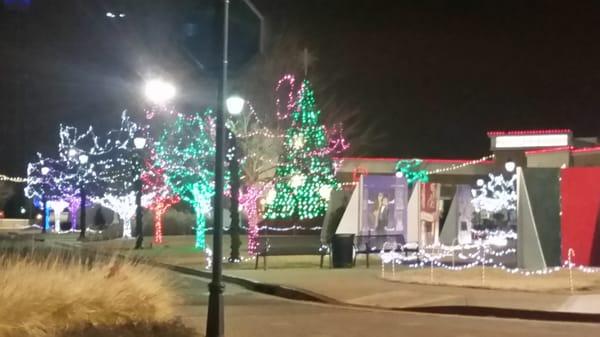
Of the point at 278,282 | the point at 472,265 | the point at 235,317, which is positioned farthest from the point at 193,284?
the point at 472,265

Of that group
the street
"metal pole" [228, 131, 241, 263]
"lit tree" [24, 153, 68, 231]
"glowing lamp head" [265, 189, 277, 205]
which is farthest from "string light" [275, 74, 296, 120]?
"lit tree" [24, 153, 68, 231]

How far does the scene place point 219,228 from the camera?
11.4 metres

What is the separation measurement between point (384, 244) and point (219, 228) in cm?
1951

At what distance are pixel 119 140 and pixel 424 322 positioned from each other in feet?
147

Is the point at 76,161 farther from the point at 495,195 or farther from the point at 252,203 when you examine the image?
the point at 495,195

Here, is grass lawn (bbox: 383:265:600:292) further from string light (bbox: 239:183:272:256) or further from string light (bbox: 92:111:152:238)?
Answer: string light (bbox: 92:111:152:238)

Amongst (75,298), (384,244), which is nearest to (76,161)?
(384,244)

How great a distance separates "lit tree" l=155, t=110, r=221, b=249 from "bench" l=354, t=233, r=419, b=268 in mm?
7837

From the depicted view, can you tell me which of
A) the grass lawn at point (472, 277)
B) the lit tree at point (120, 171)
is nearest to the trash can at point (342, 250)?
the grass lawn at point (472, 277)

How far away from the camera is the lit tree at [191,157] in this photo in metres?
35.2

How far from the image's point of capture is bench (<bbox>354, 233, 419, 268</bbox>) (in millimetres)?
29578

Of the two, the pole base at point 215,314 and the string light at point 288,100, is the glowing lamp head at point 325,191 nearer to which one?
the string light at point 288,100

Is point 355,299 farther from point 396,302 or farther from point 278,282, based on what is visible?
point 278,282

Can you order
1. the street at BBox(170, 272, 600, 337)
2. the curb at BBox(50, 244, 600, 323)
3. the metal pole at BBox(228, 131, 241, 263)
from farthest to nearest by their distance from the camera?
1. the metal pole at BBox(228, 131, 241, 263)
2. the curb at BBox(50, 244, 600, 323)
3. the street at BBox(170, 272, 600, 337)
